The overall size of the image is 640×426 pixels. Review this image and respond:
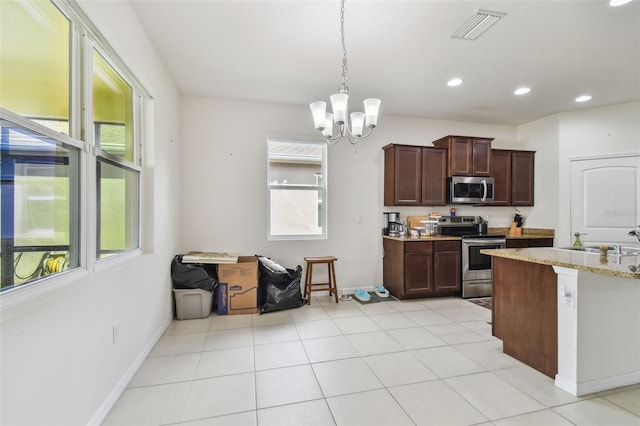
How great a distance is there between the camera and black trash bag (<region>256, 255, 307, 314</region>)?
3.47 metres

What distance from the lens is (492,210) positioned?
15.7 ft

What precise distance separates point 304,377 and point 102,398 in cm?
128

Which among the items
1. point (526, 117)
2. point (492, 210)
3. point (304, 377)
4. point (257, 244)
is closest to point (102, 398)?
point (304, 377)

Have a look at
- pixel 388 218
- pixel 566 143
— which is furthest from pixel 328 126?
pixel 566 143

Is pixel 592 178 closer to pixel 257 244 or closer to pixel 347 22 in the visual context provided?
pixel 347 22

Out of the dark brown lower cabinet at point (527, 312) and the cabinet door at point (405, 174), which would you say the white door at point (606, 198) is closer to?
the cabinet door at point (405, 174)

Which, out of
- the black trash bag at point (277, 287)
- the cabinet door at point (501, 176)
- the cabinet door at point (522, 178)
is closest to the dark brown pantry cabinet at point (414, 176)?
the cabinet door at point (501, 176)

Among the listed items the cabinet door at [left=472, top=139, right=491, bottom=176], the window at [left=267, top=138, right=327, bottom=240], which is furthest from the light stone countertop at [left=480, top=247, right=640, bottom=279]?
the window at [left=267, top=138, right=327, bottom=240]

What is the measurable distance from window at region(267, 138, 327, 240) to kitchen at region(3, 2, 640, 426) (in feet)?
0.45

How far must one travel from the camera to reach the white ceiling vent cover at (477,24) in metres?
2.15

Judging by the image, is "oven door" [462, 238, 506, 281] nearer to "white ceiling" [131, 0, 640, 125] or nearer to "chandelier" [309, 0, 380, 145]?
"white ceiling" [131, 0, 640, 125]

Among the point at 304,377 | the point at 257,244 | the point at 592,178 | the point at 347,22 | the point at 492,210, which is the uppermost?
the point at 347,22

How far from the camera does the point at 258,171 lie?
3.95 meters

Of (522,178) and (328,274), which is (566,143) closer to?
(522,178)
